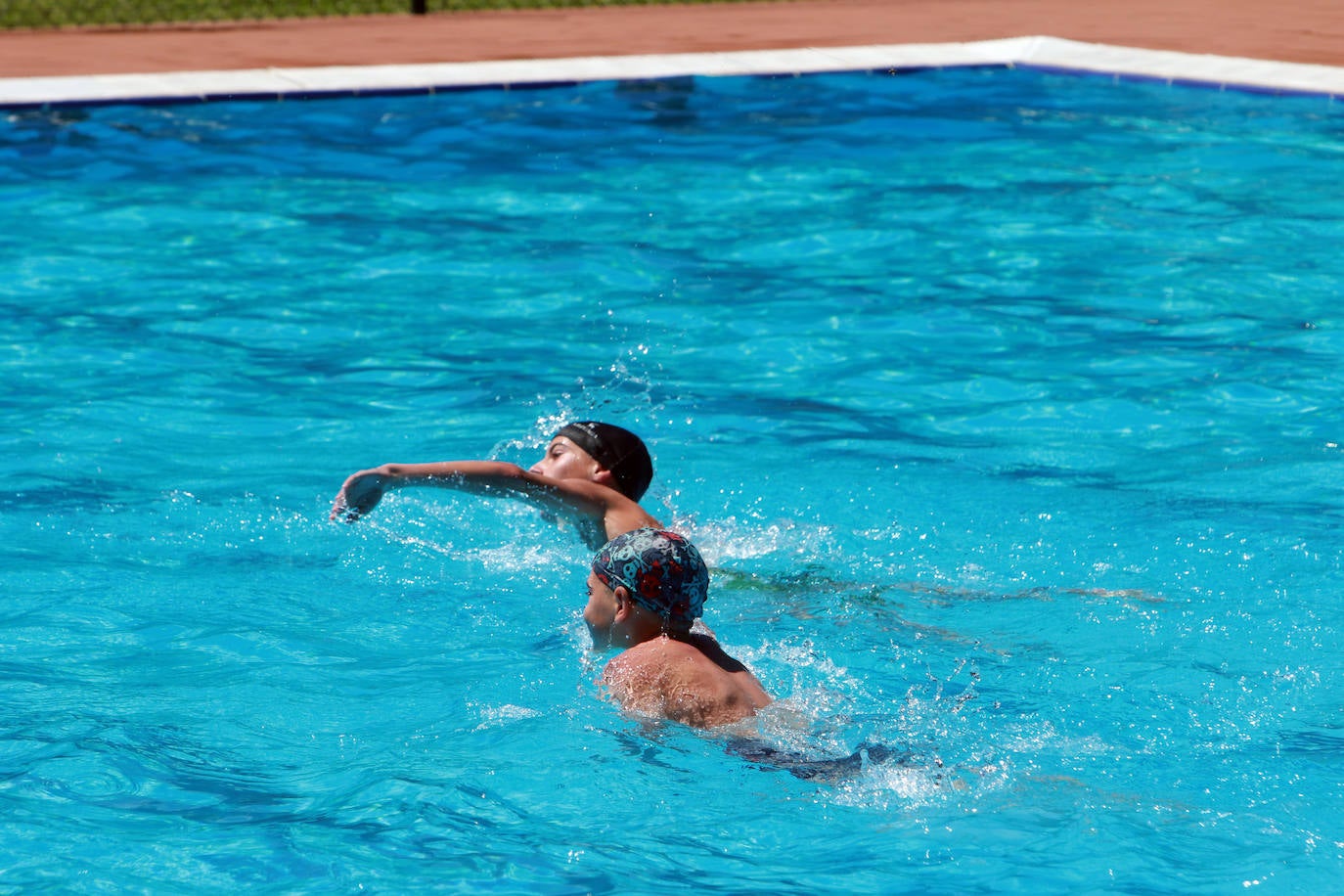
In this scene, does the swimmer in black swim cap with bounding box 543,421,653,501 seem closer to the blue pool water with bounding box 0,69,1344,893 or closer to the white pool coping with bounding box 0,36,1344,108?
the blue pool water with bounding box 0,69,1344,893

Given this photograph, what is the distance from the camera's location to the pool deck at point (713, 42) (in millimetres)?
13555

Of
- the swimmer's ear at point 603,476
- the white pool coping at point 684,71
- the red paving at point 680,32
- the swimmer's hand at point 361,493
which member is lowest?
the swimmer's ear at point 603,476

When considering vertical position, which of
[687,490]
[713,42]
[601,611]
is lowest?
[687,490]

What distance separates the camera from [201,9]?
18828 millimetres

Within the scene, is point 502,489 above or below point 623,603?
above

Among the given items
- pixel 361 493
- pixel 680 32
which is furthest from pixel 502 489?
pixel 680 32

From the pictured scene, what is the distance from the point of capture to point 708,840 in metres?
4.36

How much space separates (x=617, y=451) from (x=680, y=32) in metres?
11.2

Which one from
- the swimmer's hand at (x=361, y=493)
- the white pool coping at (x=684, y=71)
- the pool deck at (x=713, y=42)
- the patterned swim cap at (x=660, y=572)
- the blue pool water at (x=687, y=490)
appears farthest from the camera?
the pool deck at (x=713, y=42)

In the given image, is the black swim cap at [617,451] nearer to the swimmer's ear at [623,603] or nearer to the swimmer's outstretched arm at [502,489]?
the swimmer's outstretched arm at [502,489]

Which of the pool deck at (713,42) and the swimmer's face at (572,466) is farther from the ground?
the pool deck at (713,42)

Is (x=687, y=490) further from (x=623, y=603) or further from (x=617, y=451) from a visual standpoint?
(x=623, y=603)

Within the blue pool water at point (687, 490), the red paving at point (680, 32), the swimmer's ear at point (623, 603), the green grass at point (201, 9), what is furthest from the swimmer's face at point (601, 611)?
the green grass at point (201, 9)

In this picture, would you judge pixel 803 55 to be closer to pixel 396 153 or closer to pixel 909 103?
pixel 909 103
